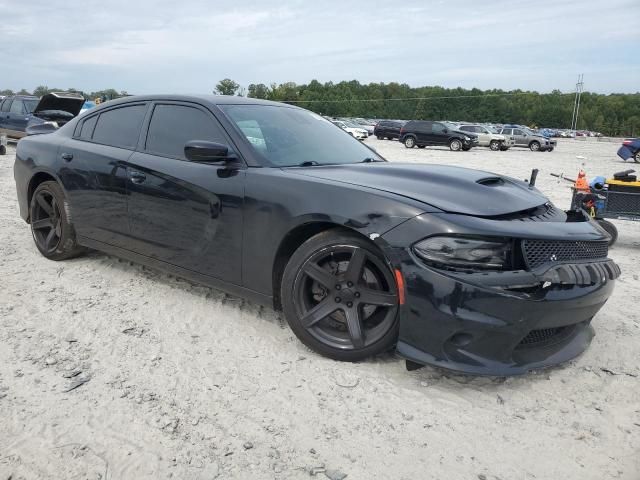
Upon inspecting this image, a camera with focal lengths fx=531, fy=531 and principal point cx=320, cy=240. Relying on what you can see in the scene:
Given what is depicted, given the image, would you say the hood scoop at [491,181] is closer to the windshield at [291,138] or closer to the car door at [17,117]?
the windshield at [291,138]

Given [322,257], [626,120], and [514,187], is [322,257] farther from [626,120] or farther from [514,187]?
[626,120]

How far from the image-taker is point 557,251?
269cm

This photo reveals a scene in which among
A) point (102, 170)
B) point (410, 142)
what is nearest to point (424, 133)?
point (410, 142)

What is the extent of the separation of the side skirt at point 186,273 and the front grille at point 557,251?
151 cm

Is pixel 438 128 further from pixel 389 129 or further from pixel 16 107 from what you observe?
pixel 16 107

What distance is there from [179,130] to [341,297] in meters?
1.82

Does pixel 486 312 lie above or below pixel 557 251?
below

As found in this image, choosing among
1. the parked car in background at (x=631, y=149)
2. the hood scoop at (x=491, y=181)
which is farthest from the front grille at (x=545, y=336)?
the parked car in background at (x=631, y=149)

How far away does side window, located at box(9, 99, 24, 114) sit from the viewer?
16.8m

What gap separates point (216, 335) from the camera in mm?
3369

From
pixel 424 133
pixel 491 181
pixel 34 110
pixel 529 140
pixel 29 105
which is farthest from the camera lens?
Answer: pixel 529 140

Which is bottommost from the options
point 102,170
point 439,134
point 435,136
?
point 435,136

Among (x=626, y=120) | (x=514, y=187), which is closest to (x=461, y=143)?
(x=514, y=187)

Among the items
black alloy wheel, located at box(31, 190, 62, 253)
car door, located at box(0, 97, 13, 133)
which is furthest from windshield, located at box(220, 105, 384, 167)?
car door, located at box(0, 97, 13, 133)
